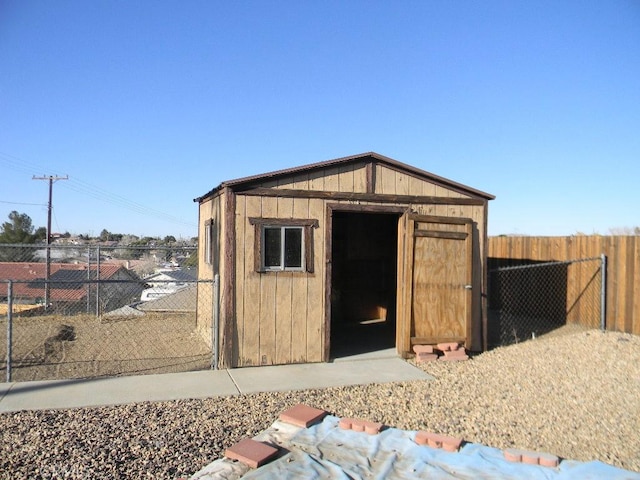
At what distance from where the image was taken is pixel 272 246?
7578 mm

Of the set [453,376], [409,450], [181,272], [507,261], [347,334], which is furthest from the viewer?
[181,272]

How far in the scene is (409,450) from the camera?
4402 millimetres

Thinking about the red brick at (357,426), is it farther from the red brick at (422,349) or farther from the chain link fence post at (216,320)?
the red brick at (422,349)

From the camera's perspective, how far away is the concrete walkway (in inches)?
227

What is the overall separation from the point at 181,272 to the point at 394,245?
7754 mm

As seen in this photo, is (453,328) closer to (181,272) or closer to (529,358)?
(529,358)

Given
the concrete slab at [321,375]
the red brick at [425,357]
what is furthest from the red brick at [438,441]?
the red brick at [425,357]

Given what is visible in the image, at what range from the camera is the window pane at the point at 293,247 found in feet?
25.0

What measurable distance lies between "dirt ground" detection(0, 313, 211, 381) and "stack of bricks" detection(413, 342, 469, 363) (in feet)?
10.9

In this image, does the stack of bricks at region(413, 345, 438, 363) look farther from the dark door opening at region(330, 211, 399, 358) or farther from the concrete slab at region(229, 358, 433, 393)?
the dark door opening at region(330, 211, 399, 358)

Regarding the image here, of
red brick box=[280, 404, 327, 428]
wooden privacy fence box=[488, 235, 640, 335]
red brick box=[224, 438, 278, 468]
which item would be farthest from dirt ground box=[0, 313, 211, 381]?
wooden privacy fence box=[488, 235, 640, 335]

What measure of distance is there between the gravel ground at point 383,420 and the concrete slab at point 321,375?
25 centimetres

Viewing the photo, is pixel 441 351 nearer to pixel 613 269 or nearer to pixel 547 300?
pixel 613 269

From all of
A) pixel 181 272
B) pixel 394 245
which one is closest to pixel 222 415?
pixel 394 245
